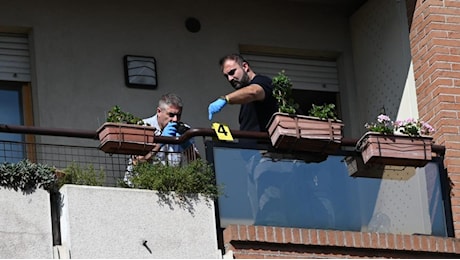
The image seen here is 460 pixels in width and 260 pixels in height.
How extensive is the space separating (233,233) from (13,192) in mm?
2001

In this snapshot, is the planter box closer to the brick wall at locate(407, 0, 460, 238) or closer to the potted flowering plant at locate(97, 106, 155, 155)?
the brick wall at locate(407, 0, 460, 238)

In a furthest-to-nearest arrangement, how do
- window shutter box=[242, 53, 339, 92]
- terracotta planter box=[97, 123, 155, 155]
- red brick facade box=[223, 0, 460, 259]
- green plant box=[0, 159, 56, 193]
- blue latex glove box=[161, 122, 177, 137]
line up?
window shutter box=[242, 53, 339, 92], blue latex glove box=[161, 122, 177, 137], red brick facade box=[223, 0, 460, 259], terracotta planter box=[97, 123, 155, 155], green plant box=[0, 159, 56, 193]

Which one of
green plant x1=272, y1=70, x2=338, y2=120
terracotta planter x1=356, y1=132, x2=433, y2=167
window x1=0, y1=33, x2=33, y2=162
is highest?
window x1=0, y1=33, x2=33, y2=162

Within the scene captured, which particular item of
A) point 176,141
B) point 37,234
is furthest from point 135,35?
point 37,234

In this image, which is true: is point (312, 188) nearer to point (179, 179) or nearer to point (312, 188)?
point (312, 188)

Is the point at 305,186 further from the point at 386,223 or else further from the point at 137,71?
the point at 137,71

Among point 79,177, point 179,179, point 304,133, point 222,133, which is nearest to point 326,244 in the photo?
point 304,133

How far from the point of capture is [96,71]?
1848 cm

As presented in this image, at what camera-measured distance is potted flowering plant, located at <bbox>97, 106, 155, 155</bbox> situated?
1552 centimetres

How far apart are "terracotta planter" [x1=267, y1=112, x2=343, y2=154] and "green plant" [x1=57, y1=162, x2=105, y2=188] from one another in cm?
168

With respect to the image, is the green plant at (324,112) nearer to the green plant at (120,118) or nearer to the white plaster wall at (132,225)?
the white plaster wall at (132,225)

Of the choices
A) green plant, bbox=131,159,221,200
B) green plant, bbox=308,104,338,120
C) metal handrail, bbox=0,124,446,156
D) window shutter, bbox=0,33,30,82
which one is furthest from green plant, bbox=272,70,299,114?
window shutter, bbox=0,33,30,82

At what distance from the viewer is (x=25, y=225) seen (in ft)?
48.5

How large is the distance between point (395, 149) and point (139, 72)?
10.9ft
